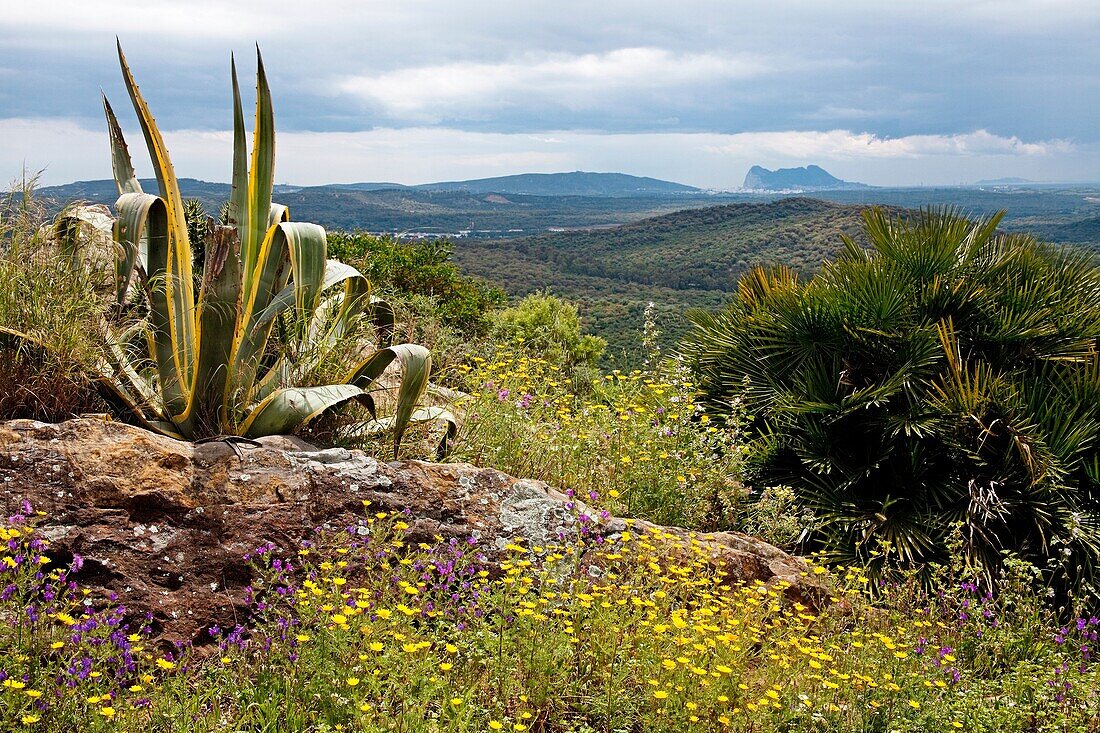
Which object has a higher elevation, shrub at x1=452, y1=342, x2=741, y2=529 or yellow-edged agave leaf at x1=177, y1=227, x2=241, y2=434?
yellow-edged agave leaf at x1=177, y1=227, x2=241, y2=434

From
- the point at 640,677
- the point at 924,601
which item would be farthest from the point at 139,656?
the point at 924,601

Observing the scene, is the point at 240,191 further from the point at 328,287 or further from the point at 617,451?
the point at 617,451

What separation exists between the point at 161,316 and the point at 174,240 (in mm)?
365

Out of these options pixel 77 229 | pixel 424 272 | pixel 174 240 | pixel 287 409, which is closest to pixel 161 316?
pixel 174 240

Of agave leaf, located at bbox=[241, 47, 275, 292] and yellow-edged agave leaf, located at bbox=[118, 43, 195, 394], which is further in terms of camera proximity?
agave leaf, located at bbox=[241, 47, 275, 292]

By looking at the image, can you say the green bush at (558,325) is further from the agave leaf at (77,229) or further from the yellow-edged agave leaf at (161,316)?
the yellow-edged agave leaf at (161,316)

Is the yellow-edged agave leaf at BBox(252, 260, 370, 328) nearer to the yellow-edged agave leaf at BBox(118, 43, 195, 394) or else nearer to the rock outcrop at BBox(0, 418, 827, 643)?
the yellow-edged agave leaf at BBox(118, 43, 195, 394)

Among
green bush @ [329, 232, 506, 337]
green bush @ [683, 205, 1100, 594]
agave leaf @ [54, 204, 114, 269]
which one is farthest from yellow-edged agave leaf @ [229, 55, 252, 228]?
green bush @ [329, 232, 506, 337]

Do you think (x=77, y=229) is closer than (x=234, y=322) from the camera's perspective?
No

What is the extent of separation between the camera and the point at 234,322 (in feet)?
12.9

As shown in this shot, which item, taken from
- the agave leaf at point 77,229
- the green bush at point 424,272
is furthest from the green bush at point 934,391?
the green bush at point 424,272

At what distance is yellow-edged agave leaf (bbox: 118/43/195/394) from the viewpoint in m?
4.05

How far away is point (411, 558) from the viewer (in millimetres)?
3369

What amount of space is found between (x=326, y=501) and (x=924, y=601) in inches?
128
